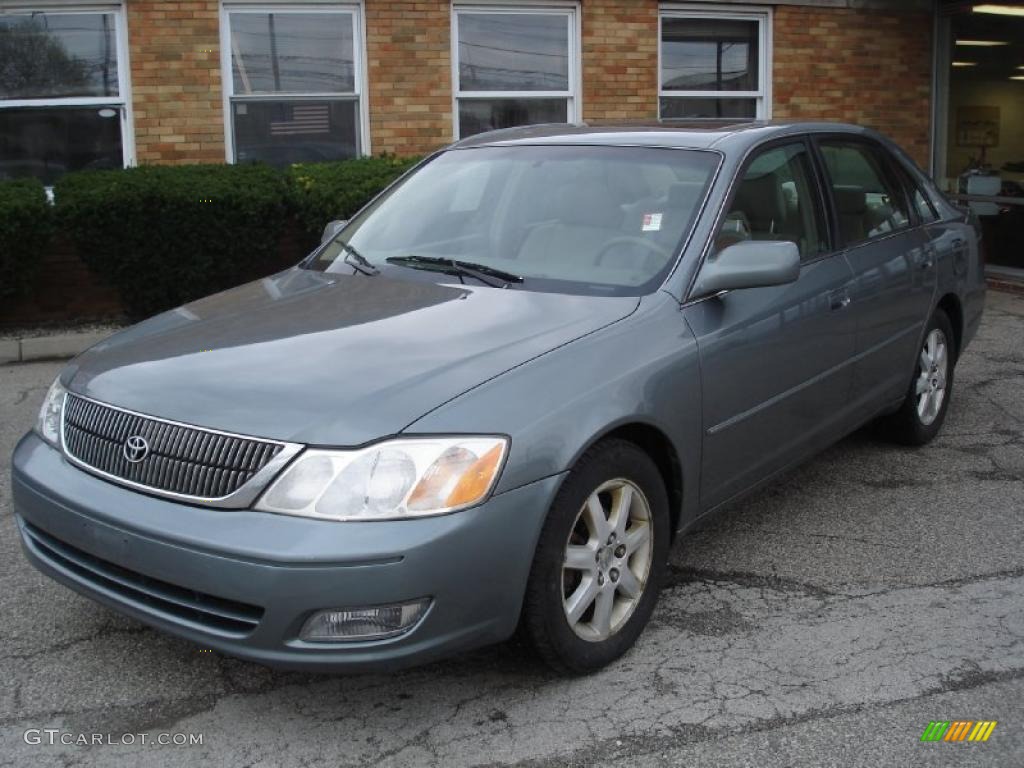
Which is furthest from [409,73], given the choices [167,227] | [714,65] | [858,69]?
[858,69]

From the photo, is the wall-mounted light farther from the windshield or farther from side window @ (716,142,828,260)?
the windshield

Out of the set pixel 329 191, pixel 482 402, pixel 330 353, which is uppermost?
pixel 329 191

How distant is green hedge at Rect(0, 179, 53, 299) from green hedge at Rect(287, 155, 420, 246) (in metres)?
1.82

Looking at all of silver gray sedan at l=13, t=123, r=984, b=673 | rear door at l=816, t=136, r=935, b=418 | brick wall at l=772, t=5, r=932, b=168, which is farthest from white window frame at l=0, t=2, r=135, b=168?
rear door at l=816, t=136, r=935, b=418

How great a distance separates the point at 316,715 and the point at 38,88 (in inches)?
315

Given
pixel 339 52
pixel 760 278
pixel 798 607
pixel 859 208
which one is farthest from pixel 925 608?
pixel 339 52

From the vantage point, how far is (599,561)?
135 inches

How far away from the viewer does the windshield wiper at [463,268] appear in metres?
4.03

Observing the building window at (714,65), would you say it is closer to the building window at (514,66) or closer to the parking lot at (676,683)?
the building window at (514,66)

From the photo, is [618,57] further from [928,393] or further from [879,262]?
[879,262]

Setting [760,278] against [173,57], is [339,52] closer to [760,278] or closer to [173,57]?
[173,57]

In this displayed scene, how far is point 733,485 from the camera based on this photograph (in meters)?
4.11

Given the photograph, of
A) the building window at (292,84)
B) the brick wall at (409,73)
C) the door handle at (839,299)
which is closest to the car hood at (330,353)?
the door handle at (839,299)

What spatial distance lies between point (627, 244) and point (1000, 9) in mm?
9549
